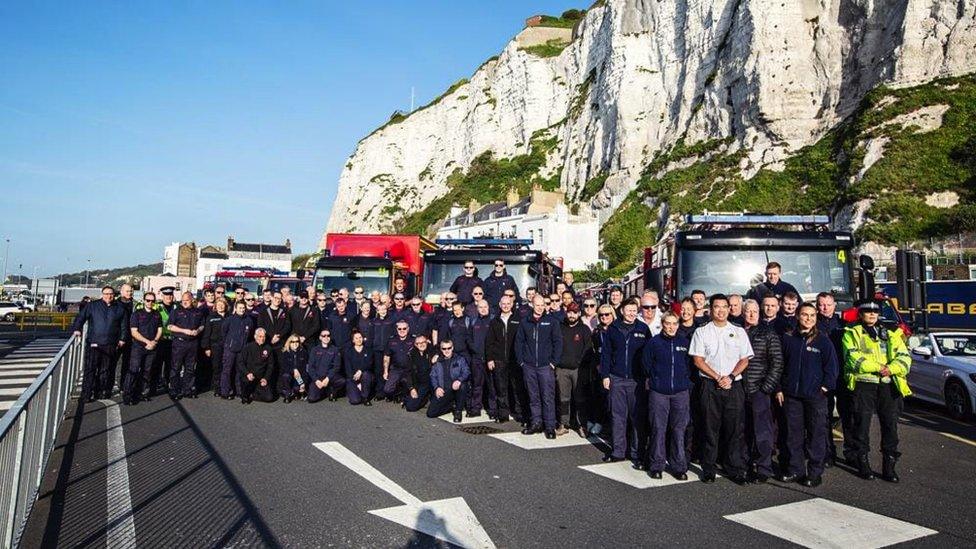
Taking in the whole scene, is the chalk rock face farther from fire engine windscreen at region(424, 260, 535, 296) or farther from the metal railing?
the metal railing

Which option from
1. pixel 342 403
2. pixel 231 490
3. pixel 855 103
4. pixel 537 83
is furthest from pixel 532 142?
pixel 231 490

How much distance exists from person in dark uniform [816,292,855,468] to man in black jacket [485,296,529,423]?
13.4ft

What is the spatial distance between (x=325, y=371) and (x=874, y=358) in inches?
315

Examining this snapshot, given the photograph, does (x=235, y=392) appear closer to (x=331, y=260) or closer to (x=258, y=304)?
(x=258, y=304)

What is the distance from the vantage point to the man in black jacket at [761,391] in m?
6.60

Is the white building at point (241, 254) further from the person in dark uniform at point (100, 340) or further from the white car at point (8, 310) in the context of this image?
the person in dark uniform at point (100, 340)

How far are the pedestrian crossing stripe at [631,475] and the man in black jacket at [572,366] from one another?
159 cm

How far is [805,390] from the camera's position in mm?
6605

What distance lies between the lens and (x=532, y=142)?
257ft

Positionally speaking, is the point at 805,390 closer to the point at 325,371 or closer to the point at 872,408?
the point at 872,408

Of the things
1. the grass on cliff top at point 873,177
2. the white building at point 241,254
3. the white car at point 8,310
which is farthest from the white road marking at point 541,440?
the white building at point 241,254

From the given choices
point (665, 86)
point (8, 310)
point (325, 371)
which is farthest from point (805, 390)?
point (665, 86)

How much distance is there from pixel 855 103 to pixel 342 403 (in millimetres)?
44142

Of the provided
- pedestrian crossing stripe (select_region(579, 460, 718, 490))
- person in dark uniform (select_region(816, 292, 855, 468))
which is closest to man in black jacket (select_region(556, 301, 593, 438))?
pedestrian crossing stripe (select_region(579, 460, 718, 490))
